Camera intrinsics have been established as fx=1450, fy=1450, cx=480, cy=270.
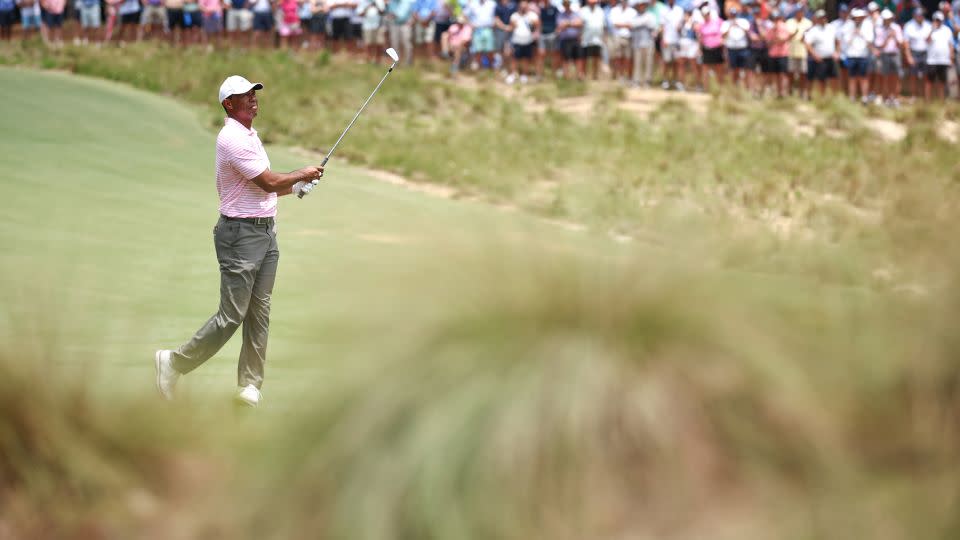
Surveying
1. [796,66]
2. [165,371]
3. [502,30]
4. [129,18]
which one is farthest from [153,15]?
[165,371]

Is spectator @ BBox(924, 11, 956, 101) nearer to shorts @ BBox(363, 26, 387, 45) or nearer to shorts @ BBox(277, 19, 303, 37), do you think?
shorts @ BBox(363, 26, 387, 45)

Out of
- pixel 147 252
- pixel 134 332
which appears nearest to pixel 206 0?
pixel 147 252

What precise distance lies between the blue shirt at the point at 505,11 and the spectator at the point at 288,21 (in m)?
5.01

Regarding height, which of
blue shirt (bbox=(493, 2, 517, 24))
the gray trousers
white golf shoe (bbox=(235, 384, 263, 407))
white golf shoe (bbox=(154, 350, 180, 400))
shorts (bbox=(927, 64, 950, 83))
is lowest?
white golf shoe (bbox=(235, 384, 263, 407))

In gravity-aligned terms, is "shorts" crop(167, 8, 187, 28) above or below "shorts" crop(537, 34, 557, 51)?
above

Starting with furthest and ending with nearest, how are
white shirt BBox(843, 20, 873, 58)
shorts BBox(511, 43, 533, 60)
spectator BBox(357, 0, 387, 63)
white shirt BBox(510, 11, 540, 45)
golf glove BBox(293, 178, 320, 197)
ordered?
spectator BBox(357, 0, 387, 63) < shorts BBox(511, 43, 533, 60) < white shirt BBox(510, 11, 540, 45) < white shirt BBox(843, 20, 873, 58) < golf glove BBox(293, 178, 320, 197)

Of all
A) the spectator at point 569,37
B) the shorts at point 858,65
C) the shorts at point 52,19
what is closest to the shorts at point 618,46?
the spectator at point 569,37

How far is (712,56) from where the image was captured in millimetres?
27109

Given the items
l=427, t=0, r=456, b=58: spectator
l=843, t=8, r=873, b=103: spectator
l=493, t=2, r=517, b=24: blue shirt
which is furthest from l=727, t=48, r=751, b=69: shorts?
l=427, t=0, r=456, b=58: spectator

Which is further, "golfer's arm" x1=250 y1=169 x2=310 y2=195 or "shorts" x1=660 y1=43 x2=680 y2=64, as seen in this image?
"shorts" x1=660 y1=43 x2=680 y2=64

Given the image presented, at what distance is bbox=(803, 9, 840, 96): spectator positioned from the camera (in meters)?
25.8

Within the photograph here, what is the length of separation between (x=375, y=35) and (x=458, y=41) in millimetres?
1793

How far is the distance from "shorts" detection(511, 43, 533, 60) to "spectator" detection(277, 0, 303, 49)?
5.20 m

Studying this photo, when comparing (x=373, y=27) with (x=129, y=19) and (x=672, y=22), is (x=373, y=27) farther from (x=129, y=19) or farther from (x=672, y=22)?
(x=672, y=22)
